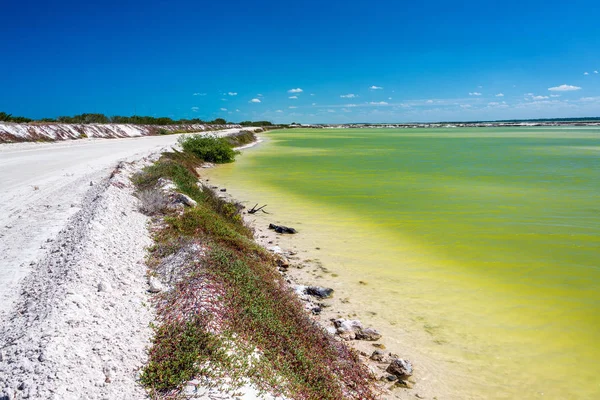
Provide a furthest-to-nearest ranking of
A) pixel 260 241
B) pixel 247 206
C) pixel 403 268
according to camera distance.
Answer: pixel 247 206, pixel 260 241, pixel 403 268

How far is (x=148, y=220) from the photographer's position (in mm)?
9500

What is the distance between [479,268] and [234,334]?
6.81 m

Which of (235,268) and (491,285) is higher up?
(235,268)

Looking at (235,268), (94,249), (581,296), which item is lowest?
(581,296)

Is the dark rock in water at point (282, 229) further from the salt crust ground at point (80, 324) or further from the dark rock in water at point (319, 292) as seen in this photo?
the salt crust ground at point (80, 324)

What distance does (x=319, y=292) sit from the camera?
7.82m

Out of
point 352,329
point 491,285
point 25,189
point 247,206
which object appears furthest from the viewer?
point 247,206

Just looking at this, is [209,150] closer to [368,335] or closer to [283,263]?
[283,263]

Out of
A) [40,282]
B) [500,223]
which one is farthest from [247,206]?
[40,282]

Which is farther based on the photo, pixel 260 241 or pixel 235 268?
pixel 260 241

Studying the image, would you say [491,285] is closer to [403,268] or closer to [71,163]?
[403,268]

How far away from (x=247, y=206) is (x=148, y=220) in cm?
689

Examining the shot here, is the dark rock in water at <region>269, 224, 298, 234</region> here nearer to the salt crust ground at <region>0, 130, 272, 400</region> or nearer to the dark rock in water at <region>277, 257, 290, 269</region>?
the dark rock in water at <region>277, 257, 290, 269</region>

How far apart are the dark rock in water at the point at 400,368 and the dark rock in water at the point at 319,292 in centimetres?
242
